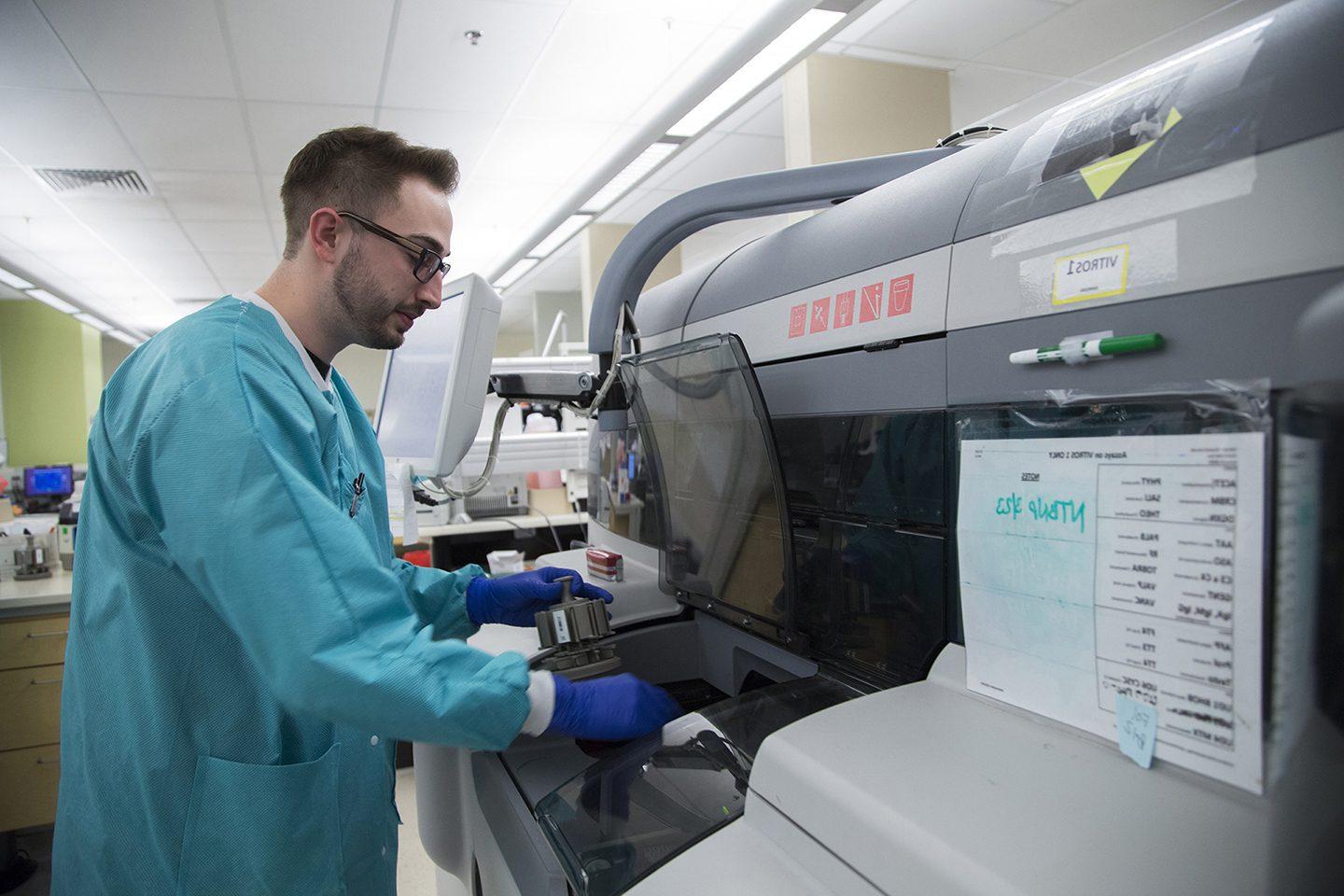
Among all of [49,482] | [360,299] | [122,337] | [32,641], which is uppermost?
[122,337]

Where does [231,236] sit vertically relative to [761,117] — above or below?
below

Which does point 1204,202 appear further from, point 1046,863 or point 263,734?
point 263,734

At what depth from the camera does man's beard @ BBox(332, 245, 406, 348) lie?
38.7 inches

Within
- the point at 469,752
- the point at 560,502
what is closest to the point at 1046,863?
the point at 469,752

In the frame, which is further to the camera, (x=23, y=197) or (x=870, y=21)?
(x=23, y=197)

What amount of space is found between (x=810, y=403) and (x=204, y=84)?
11.7 ft

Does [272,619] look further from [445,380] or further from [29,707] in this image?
[29,707]

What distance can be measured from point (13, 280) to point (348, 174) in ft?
26.6

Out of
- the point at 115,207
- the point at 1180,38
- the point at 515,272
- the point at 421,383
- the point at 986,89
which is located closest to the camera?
the point at 421,383

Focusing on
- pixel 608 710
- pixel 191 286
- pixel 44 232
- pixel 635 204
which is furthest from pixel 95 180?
pixel 608 710

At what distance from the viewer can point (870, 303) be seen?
0.79 m

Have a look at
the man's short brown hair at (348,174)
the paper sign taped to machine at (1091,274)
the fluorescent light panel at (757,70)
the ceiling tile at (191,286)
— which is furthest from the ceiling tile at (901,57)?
the ceiling tile at (191,286)

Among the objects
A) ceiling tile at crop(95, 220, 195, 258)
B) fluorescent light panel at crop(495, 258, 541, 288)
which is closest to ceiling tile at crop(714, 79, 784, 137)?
fluorescent light panel at crop(495, 258, 541, 288)

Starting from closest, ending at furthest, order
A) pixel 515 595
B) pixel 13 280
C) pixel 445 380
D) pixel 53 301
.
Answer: pixel 515 595 → pixel 445 380 → pixel 13 280 → pixel 53 301
